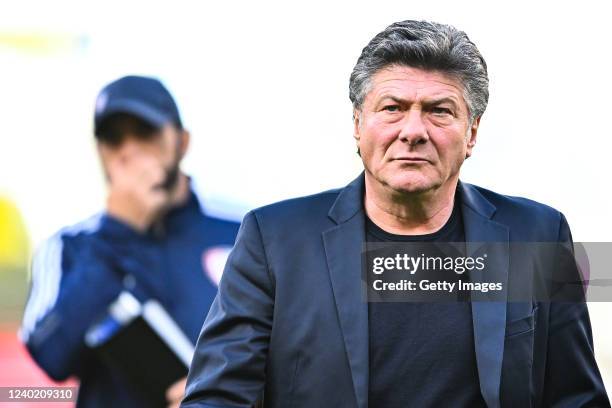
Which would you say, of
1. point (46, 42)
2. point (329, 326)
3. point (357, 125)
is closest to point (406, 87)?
point (357, 125)

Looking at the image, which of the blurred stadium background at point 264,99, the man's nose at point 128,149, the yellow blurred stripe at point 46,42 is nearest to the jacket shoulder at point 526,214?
the blurred stadium background at point 264,99

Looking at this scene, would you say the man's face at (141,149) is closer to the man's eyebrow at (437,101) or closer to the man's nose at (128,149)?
the man's nose at (128,149)

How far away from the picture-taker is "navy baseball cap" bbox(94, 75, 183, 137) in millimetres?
3510

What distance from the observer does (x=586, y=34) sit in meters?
3.58

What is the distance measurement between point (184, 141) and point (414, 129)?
139cm

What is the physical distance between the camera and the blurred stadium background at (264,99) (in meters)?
3.49

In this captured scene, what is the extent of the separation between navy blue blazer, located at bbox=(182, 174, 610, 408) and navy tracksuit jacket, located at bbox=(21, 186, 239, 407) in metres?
1.14

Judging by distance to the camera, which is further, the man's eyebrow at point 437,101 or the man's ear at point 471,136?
the man's ear at point 471,136

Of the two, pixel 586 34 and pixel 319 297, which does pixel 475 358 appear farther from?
pixel 586 34

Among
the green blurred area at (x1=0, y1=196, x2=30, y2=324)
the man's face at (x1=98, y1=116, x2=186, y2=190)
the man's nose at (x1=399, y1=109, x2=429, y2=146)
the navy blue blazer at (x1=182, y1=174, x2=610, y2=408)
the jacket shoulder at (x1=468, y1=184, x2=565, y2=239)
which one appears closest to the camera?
the navy blue blazer at (x1=182, y1=174, x2=610, y2=408)

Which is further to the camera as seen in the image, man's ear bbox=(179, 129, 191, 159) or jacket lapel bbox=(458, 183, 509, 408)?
man's ear bbox=(179, 129, 191, 159)

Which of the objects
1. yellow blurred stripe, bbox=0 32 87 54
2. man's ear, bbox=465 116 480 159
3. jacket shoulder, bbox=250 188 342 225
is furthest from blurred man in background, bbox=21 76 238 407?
man's ear, bbox=465 116 480 159

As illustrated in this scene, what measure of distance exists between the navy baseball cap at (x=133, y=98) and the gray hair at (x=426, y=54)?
1.25 metres

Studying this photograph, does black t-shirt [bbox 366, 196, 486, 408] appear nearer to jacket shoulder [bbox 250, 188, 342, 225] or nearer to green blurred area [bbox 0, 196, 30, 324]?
jacket shoulder [bbox 250, 188, 342, 225]
